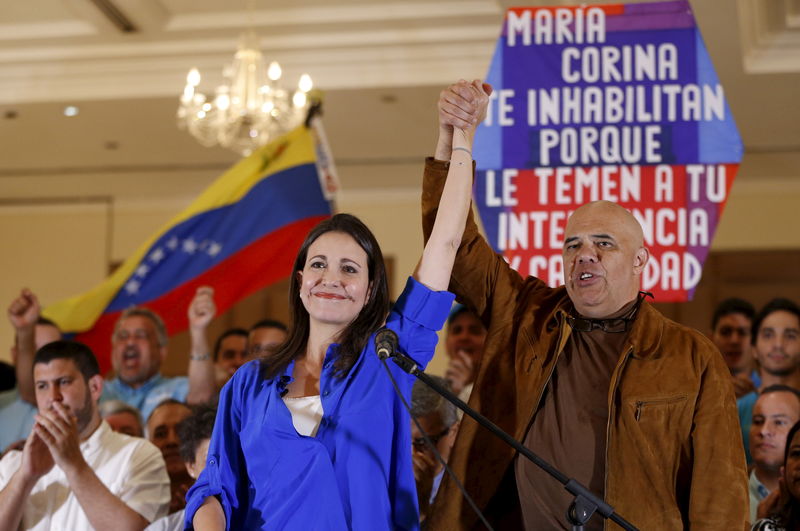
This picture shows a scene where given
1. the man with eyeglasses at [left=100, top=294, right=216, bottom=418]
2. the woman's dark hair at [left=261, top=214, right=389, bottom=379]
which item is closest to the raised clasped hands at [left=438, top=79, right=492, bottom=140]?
the woman's dark hair at [left=261, top=214, right=389, bottom=379]

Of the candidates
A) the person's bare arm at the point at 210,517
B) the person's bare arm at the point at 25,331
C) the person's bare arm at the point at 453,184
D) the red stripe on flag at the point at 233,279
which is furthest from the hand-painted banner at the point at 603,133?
the person's bare arm at the point at 25,331

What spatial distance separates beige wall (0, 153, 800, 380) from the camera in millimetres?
8742

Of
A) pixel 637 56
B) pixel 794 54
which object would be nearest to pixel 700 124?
pixel 637 56

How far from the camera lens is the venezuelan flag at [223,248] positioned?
17.1ft

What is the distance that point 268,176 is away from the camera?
5332mm

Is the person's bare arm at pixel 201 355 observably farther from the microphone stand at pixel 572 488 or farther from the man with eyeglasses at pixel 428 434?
the microphone stand at pixel 572 488

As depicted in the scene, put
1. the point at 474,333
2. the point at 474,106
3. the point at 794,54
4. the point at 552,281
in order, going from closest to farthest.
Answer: the point at 474,106, the point at 552,281, the point at 474,333, the point at 794,54

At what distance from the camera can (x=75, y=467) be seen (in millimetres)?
3215

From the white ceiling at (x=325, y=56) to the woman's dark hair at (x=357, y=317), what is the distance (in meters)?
4.11

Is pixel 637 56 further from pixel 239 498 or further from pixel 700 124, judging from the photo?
pixel 239 498

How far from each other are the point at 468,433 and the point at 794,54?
15.5ft

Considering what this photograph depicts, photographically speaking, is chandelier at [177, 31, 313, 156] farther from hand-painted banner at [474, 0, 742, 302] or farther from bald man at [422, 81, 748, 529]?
bald man at [422, 81, 748, 529]

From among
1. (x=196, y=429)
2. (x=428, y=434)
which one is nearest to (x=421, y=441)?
(x=428, y=434)

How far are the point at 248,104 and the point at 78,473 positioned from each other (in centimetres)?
362
